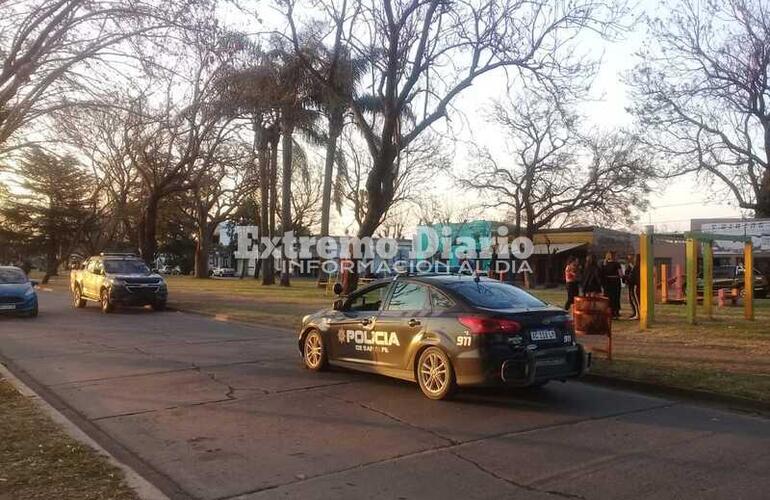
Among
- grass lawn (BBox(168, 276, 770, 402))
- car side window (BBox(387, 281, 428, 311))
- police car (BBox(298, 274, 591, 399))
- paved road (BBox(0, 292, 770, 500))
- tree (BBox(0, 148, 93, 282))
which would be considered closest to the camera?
paved road (BBox(0, 292, 770, 500))

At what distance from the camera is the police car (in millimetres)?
7453

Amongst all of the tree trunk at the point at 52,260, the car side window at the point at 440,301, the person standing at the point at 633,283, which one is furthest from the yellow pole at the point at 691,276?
the tree trunk at the point at 52,260

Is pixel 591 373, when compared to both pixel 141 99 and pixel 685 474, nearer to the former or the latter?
pixel 685 474

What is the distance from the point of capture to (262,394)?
332 inches

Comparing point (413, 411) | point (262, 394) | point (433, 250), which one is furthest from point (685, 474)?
point (433, 250)

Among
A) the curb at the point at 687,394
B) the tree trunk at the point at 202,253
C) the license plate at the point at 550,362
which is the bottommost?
the curb at the point at 687,394

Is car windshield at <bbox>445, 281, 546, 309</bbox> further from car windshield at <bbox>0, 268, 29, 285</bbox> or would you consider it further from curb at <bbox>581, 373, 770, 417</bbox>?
car windshield at <bbox>0, 268, 29, 285</bbox>

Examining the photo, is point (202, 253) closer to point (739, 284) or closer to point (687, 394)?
point (739, 284)

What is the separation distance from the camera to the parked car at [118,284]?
20781 mm

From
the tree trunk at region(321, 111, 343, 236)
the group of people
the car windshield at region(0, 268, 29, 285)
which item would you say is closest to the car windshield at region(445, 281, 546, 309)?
the group of people

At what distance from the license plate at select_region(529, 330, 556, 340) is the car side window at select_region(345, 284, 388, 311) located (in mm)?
2283

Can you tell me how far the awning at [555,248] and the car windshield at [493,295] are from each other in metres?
38.6

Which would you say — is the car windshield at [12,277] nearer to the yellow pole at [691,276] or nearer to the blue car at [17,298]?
the blue car at [17,298]

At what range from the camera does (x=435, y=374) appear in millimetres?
7957
